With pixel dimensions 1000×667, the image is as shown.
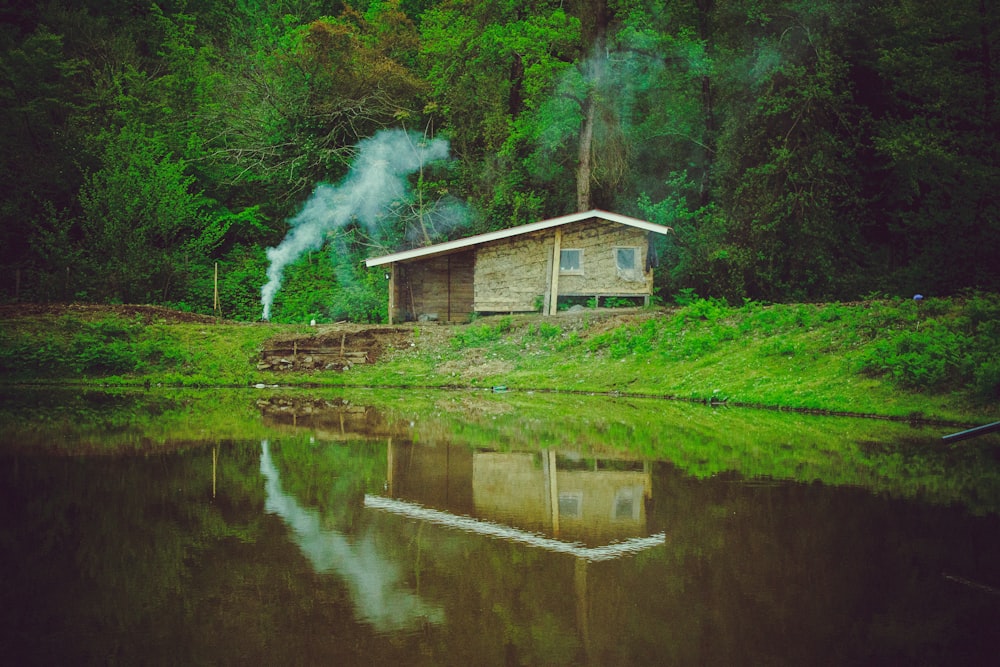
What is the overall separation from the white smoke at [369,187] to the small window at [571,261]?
13.6m

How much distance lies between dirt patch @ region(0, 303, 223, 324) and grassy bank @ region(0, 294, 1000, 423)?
0.14 m

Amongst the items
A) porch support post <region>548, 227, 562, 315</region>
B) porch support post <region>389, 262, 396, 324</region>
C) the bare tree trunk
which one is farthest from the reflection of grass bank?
the bare tree trunk

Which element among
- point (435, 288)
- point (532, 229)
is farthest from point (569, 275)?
point (435, 288)

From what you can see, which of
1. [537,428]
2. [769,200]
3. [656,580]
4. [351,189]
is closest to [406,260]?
[351,189]

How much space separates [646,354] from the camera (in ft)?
91.8

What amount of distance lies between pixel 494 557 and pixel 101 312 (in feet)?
91.9

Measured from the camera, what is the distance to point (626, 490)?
38.0ft

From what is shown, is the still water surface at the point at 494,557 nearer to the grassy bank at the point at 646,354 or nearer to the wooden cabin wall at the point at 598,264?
the grassy bank at the point at 646,354

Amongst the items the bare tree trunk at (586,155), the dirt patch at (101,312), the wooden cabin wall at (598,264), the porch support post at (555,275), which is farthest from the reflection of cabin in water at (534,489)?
the bare tree trunk at (586,155)

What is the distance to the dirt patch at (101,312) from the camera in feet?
104

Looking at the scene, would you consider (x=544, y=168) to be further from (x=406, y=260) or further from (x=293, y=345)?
(x=293, y=345)

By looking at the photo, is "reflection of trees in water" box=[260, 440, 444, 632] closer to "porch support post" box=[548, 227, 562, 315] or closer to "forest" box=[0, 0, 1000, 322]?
"porch support post" box=[548, 227, 562, 315]

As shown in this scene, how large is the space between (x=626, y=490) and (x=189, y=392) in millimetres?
17980

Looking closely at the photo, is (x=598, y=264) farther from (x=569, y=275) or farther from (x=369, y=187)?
(x=369, y=187)
